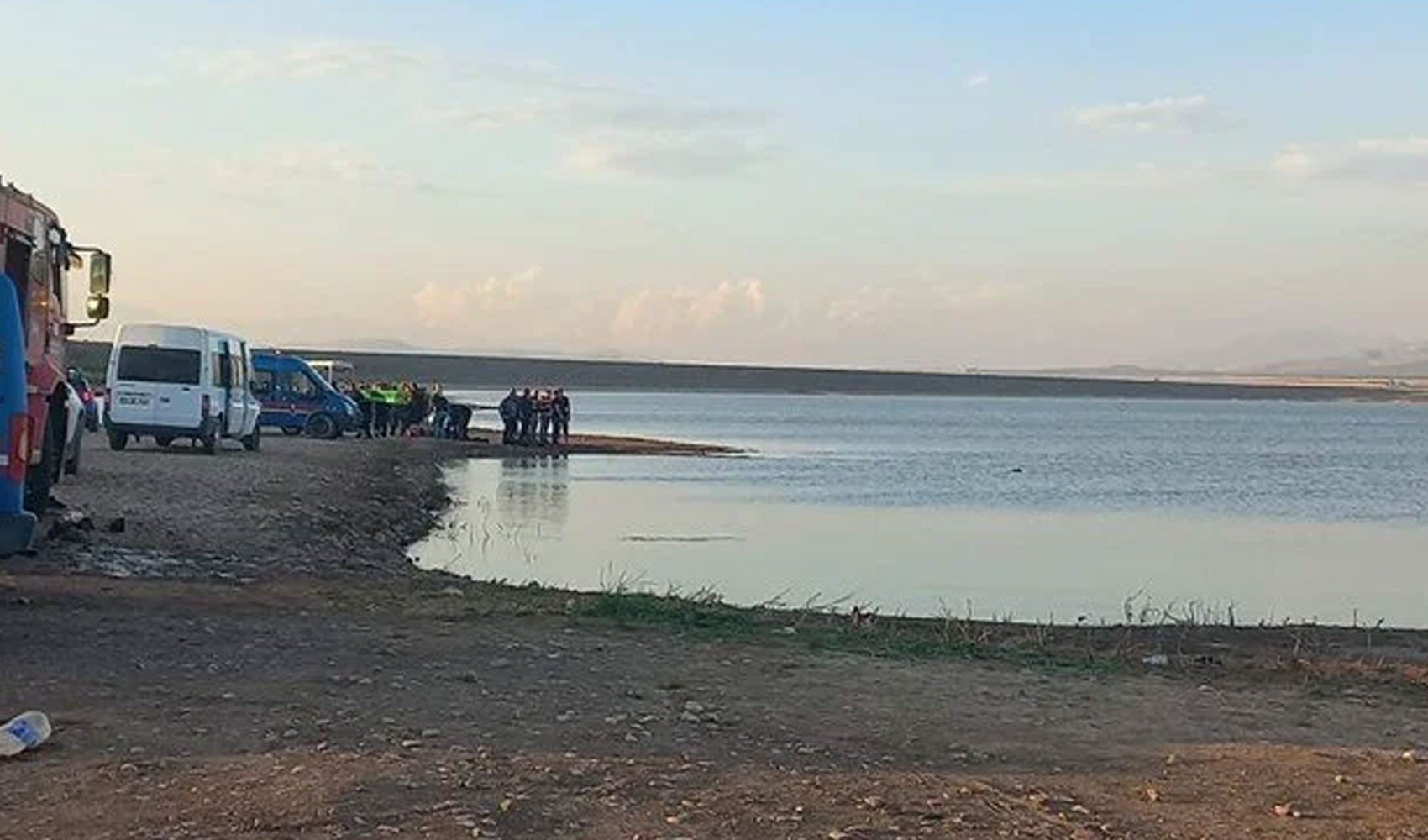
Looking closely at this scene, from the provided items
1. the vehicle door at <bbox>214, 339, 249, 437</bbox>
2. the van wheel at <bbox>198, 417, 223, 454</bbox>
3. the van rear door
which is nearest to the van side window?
the vehicle door at <bbox>214, 339, 249, 437</bbox>

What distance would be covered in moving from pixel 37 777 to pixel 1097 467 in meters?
50.4

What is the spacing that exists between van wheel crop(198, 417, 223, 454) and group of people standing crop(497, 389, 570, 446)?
65.3 ft

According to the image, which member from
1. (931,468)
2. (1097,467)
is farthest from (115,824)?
(1097,467)

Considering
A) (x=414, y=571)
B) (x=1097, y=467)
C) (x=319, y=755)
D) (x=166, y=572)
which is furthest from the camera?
(x=1097, y=467)

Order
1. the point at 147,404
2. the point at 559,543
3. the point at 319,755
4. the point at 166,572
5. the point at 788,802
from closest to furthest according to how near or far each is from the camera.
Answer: the point at 788,802 → the point at 319,755 → the point at 166,572 → the point at 559,543 → the point at 147,404

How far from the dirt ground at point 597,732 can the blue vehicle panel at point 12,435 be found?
0.60 metres

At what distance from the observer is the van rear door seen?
32.1m

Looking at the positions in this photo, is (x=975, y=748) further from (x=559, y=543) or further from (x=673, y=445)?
(x=673, y=445)

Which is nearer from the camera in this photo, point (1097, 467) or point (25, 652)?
point (25, 652)

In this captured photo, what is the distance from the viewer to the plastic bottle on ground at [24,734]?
8.33 meters

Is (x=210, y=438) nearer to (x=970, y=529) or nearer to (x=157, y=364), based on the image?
(x=157, y=364)

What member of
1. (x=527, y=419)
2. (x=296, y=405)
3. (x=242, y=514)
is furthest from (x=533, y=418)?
(x=242, y=514)

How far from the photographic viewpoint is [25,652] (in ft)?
36.5

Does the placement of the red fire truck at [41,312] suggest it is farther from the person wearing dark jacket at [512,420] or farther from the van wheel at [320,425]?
the person wearing dark jacket at [512,420]
